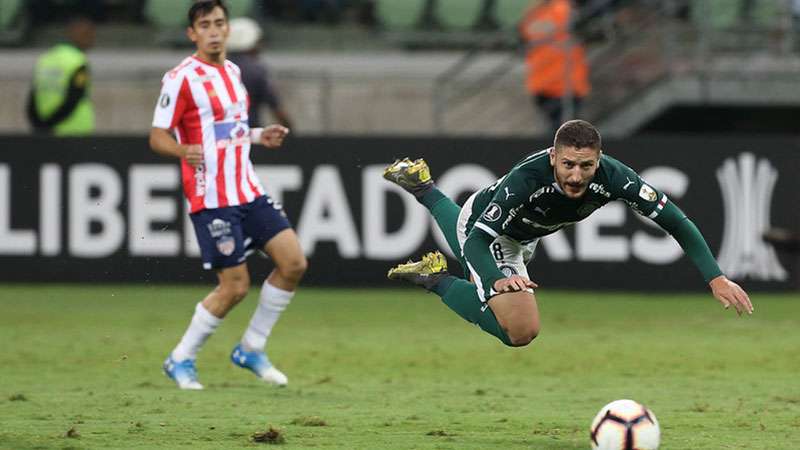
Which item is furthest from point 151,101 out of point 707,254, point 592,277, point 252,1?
point 707,254

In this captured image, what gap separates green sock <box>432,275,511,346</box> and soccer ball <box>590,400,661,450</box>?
1.63 metres

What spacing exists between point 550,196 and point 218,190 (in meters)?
2.48

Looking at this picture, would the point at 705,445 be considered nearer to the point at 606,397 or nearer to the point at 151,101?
the point at 606,397

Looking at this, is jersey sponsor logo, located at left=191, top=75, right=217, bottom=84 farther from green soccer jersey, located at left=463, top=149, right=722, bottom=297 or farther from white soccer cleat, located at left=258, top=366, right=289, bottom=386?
green soccer jersey, located at left=463, top=149, right=722, bottom=297

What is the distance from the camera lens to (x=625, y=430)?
22.7 feet

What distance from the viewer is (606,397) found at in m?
9.49

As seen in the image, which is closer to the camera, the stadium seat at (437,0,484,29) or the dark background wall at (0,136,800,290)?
the dark background wall at (0,136,800,290)

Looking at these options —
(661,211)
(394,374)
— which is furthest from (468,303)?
(394,374)

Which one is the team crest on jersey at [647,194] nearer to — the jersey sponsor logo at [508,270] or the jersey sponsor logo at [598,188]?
the jersey sponsor logo at [598,188]

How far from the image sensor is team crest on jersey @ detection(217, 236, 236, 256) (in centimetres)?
971

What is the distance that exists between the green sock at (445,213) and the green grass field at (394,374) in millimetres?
943

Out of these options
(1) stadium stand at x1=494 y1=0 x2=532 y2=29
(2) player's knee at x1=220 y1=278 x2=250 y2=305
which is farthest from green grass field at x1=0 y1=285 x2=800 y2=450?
(1) stadium stand at x1=494 y1=0 x2=532 y2=29

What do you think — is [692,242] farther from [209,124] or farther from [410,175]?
[209,124]

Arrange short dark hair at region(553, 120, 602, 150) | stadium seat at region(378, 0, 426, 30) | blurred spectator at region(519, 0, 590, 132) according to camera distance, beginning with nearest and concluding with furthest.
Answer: short dark hair at region(553, 120, 602, 150)
blurred spectator at region(519, 0, 590, 132)
stadium seat at region(378, 0, 426, 30)
